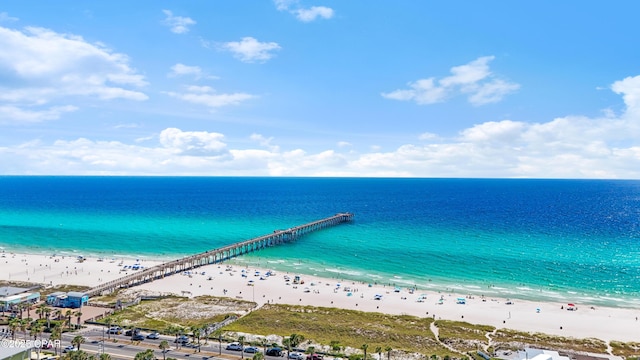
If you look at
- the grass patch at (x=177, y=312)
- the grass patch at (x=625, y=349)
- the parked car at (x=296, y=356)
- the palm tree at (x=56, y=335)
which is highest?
the palm tree at (x=56, y=335)

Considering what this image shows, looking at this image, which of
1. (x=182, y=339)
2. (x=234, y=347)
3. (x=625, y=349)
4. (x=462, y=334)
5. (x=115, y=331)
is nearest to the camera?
(x=234, y=347)

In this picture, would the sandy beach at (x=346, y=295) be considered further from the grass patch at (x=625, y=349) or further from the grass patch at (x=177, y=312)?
the grass patch at (x=177, y=312)

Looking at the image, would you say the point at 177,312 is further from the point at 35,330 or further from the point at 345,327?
the point at 345,327

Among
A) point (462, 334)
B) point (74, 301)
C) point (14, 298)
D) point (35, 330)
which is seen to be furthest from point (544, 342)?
point (14, 298)

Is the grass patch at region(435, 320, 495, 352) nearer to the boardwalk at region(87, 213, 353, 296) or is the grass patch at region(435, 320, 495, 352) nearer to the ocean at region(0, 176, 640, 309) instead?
the ocean at region(0, 176, 640, 309)

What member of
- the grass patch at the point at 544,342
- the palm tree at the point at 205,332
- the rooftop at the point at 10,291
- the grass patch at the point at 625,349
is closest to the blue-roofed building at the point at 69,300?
the rooftop at the point at 10,291

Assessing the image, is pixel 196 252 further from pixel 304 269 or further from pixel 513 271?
pixel 513 271

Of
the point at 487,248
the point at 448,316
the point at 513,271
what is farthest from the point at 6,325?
the point at 487,248
